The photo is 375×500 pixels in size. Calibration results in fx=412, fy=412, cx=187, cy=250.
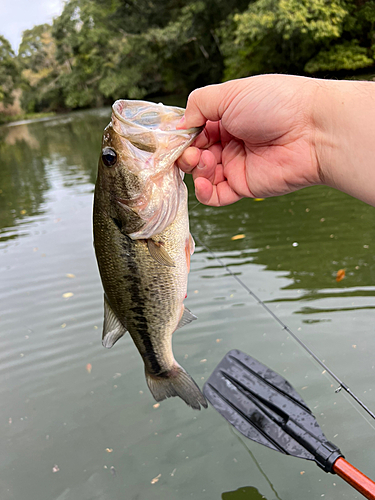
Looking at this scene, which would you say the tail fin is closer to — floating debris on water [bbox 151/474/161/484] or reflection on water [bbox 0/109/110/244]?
floating debris on water [bbox 151/474/161/484]

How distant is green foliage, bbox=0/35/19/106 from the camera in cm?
5081

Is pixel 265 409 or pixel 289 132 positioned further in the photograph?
pixel 265 409

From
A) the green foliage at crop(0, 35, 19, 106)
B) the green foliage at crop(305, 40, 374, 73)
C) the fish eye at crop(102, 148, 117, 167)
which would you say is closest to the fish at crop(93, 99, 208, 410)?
the fish eye at crop(102, 148, 117, 167)

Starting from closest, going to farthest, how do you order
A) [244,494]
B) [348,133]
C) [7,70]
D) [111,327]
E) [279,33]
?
1. [348,133]
2. [111,327]
3. [244,494]
4. [279,33]
5. [7,70]

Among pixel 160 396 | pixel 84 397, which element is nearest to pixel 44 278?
pixel 84 397

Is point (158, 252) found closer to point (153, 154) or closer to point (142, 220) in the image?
point (142, 220)

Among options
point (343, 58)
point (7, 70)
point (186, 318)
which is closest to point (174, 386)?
point (186, 318)

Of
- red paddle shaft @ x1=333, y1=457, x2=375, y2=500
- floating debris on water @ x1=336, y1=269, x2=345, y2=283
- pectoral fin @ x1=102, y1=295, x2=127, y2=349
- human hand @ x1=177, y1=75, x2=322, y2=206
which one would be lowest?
floating debris on water @ x1=336, y1=269, x2=345, y2=283

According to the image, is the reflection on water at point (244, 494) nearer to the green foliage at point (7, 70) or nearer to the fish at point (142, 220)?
the fish at point (142, 220)

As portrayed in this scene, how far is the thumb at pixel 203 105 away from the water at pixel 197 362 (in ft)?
1.72

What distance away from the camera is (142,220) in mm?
1866

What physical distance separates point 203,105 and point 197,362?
8.87 feet

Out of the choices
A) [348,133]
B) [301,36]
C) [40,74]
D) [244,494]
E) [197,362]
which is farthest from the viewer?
[40,74]

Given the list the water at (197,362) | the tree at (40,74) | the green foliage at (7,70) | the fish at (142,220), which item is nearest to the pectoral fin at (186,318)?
the fish at (142,220)
